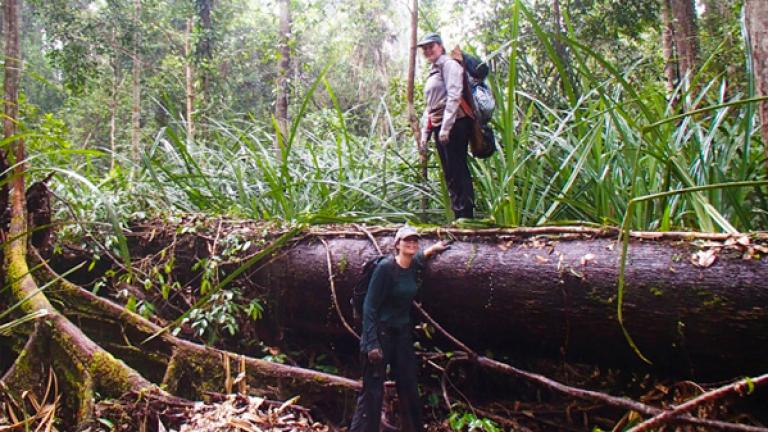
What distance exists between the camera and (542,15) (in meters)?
6.83

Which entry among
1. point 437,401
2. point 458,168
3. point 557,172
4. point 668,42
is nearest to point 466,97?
point 458,168

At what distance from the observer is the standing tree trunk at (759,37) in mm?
1685

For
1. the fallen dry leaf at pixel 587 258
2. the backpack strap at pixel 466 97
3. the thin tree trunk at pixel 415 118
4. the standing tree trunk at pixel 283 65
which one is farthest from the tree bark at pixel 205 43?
the fallen dry leaf at pixel 587 258

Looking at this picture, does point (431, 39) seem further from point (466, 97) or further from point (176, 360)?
point (176, 360)

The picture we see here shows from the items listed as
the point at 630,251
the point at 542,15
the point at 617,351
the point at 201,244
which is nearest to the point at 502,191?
the point at 630,251

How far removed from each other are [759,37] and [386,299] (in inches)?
73.2

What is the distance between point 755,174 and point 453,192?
164 centimetres

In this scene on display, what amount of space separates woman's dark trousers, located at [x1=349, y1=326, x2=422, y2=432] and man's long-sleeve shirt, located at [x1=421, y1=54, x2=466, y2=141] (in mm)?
1310

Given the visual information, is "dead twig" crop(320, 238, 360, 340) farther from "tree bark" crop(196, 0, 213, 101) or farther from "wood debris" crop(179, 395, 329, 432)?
"tree bark" crop(196, 0, 213, 101)

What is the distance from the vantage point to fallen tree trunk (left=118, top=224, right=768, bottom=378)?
205 centimetres

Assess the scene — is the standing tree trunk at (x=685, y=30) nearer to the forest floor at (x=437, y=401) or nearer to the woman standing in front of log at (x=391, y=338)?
the forest floor at (x=437, y=401)

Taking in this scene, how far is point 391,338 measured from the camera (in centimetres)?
271

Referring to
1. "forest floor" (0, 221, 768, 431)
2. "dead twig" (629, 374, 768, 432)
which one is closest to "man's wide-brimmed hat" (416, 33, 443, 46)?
"forest floor" (0, 221, 768, 431)

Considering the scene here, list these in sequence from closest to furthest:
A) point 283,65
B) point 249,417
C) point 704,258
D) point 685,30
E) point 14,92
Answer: point 704,258, point 249,417, point 14,92, point 685,30, point 283,65
